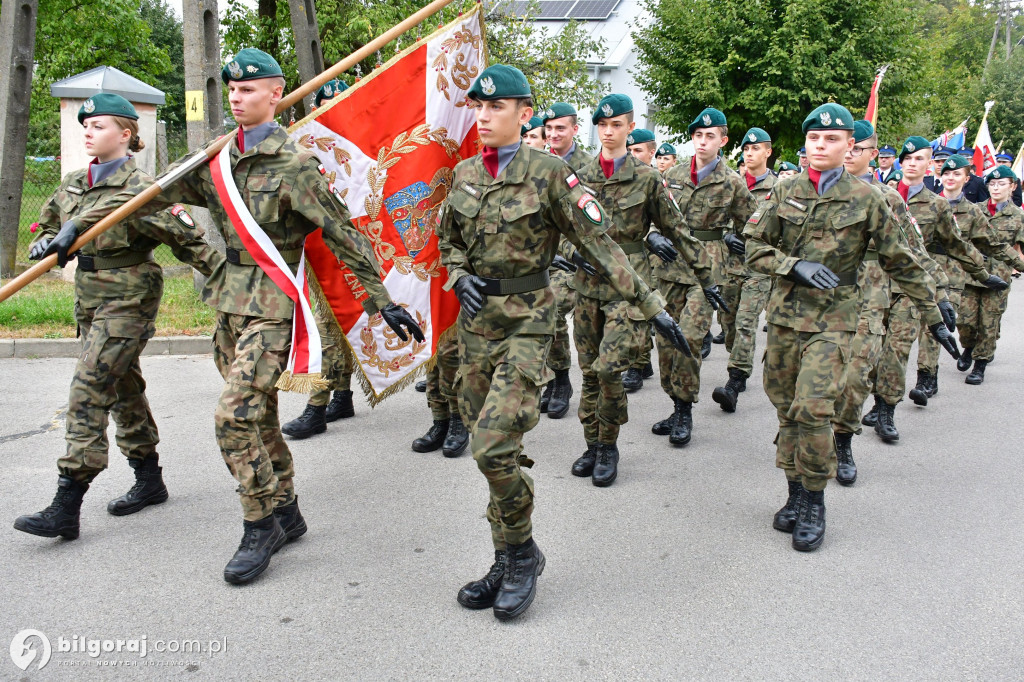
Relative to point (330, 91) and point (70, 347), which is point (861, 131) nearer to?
point (330, 91)

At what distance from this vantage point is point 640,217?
222 inches

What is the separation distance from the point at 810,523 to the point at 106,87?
403 inches

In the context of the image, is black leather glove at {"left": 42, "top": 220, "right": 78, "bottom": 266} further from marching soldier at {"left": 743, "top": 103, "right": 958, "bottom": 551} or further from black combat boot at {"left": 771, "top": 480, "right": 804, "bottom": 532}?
black combat boot at {"left": 771, "top": 480, "right": 804, "bottom": 532}

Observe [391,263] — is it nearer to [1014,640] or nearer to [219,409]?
[219,409]

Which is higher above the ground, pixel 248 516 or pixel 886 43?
pixel 886 43

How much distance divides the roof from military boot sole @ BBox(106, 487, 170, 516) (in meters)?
7.80

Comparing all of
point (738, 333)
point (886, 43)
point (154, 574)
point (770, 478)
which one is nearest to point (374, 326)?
point (154, 574)

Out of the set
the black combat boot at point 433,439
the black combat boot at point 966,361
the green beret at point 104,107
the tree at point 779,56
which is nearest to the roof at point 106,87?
the green beret at point 104,107

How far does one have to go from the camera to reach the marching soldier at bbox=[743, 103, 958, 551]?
15.1 ft

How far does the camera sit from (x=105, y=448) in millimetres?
4469

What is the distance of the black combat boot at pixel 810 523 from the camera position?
4.53 metres

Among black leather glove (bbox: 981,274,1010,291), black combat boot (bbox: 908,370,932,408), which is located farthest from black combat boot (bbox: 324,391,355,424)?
black leather glove (bbox: 981,274,1010,291)

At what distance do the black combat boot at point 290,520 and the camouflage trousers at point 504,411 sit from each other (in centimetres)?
112

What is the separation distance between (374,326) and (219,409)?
1.67m
